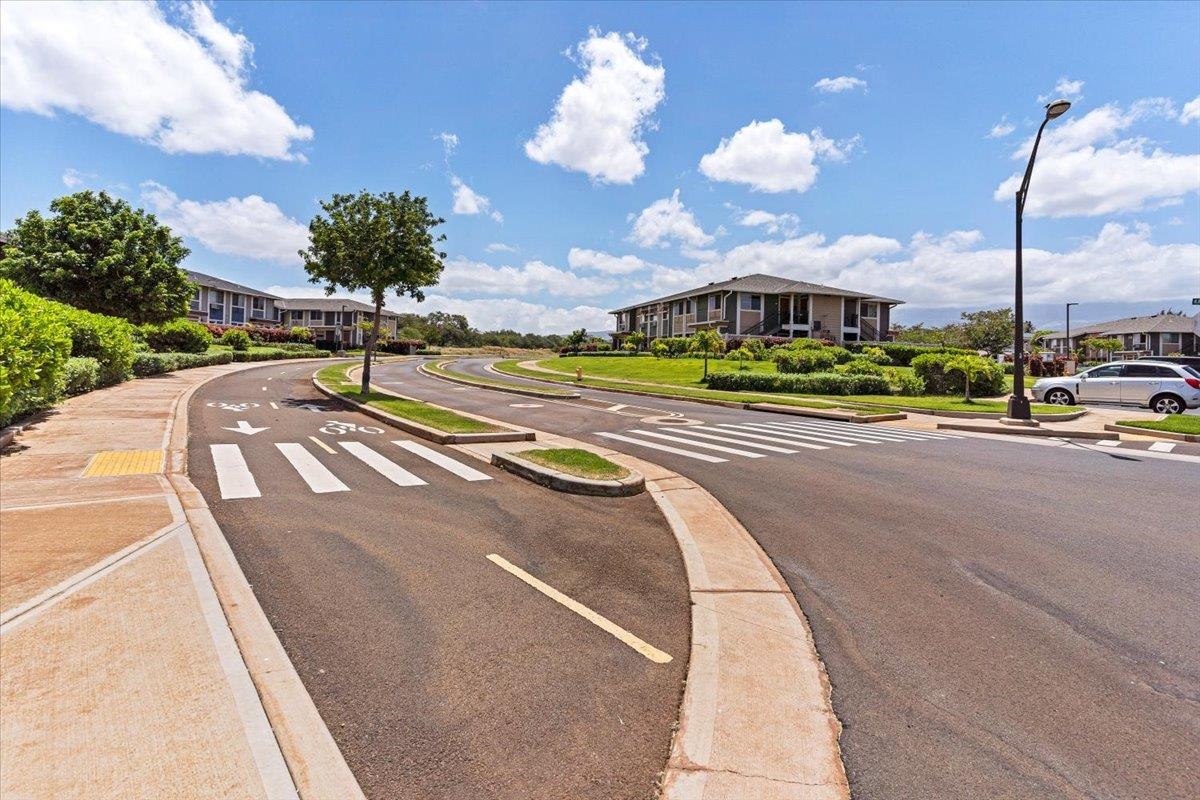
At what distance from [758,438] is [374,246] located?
1566 cm

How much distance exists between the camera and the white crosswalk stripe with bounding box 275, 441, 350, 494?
862cm

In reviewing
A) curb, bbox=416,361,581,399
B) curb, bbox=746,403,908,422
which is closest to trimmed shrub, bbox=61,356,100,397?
curb, bbox=416,361,581,399

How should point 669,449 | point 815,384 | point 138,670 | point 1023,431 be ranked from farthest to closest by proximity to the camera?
point 815,384 < point 1023,431 < point 669,449 < point 138,670

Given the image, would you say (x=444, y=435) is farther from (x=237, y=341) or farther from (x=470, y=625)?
(x=237, y=341)

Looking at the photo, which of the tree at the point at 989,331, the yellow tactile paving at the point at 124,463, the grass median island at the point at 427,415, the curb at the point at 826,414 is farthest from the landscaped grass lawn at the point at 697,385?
the tree at the point at 989,331

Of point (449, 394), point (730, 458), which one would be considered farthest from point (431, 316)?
point (730, 458)

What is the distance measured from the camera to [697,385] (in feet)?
104

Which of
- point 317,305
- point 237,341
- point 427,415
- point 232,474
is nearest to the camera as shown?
point 232,474

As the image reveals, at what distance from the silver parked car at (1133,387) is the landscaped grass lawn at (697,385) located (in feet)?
7.59

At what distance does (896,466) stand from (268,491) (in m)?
10.3

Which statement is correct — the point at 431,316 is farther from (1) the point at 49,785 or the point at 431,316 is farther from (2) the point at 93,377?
(1) the point at 49,785

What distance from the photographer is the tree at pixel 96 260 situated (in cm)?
2756

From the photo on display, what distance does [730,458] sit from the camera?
1142cm

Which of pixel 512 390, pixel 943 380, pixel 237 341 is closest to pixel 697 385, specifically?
pixel 512 390
